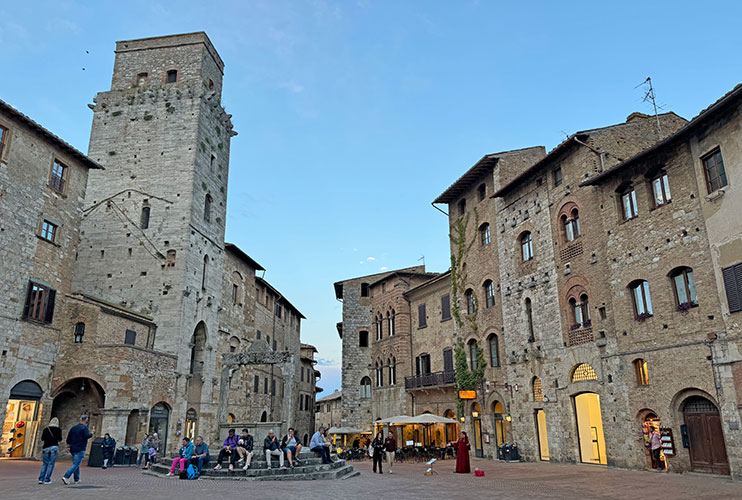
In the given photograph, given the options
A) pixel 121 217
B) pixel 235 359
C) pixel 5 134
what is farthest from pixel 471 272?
pixel 5 134

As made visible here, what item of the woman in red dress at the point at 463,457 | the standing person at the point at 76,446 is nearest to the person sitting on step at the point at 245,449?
the standing person at the point at 76,446

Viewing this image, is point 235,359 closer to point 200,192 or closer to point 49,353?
point 49,353

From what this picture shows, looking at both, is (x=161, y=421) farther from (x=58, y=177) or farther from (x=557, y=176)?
(x=557, y=176)

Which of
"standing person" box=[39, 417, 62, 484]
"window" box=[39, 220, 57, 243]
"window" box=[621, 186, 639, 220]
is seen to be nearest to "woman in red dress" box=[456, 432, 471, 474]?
"window" box=[621, 186, 639, 220]

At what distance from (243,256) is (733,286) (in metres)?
28.1

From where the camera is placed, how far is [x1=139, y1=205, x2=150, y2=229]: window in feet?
96.7

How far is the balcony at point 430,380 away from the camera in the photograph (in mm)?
30000

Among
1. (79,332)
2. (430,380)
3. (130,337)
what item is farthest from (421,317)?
(79,332)

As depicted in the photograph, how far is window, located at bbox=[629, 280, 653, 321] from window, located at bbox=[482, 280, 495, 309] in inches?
362

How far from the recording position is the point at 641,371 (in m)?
18.5

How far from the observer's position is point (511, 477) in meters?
16.6

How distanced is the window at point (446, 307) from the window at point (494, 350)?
169 inches

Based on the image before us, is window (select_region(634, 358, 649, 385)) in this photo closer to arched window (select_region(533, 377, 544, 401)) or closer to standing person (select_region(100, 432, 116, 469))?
arched window (select_region(533, 377, 544, 401))

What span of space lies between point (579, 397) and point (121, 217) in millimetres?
24429
